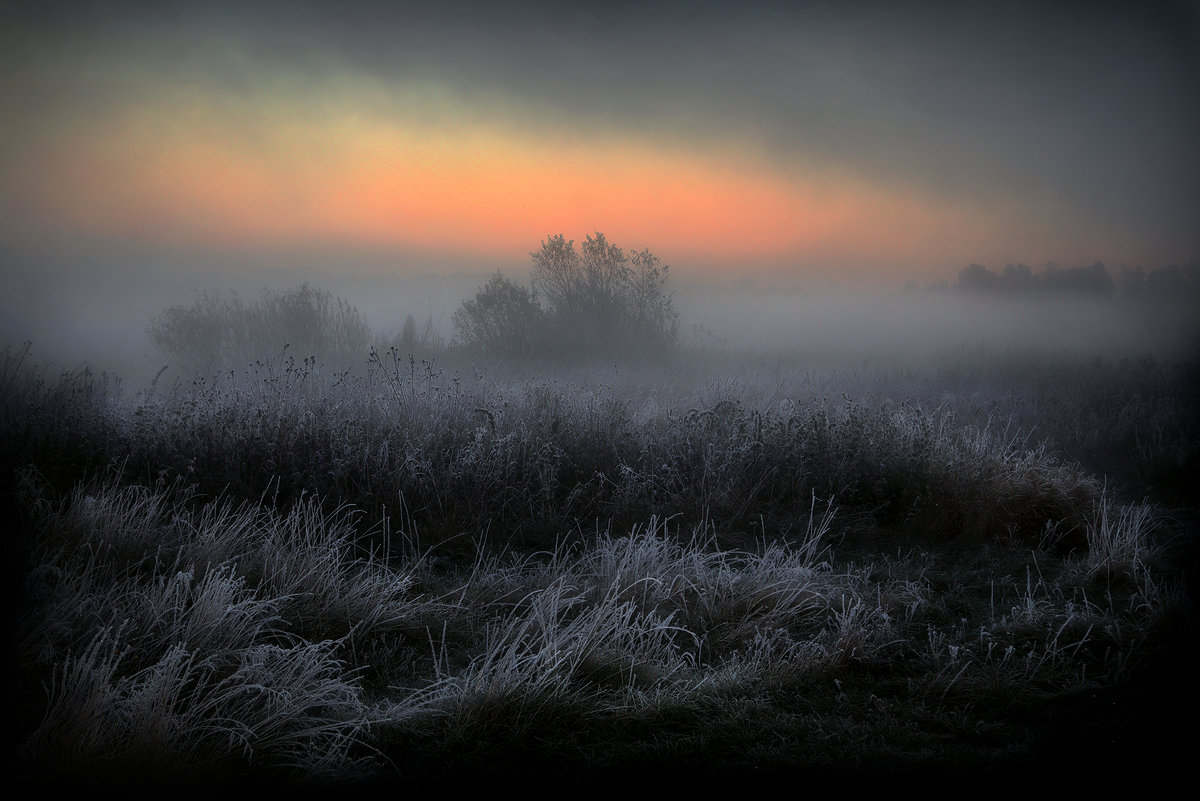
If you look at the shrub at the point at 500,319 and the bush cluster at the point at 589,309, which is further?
the shrub at the point at 500,319

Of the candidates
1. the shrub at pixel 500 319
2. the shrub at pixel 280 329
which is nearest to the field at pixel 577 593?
the shrub at pixel 280 329

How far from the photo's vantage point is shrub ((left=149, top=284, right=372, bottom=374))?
994cm

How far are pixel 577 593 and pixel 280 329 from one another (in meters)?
9.73

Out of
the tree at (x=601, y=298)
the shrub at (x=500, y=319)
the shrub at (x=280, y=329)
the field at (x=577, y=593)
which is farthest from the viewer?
the shrub at (x=500, y=319)

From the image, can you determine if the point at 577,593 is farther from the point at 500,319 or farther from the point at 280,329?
the point at 280,329

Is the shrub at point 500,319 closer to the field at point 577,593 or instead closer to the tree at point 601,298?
the tree at point 601,298

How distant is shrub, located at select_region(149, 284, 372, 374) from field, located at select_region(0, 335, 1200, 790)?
4.35 meters

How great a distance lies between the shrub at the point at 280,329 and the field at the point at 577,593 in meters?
4.35

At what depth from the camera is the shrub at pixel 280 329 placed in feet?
32.6

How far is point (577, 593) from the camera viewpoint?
10.0 ft

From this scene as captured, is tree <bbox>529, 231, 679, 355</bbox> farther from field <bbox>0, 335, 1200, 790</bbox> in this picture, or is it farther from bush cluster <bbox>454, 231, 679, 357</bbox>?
field <bbox>0, 335, 1200, 790</bbox>

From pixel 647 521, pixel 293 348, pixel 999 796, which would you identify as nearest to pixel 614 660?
pixel 999 796

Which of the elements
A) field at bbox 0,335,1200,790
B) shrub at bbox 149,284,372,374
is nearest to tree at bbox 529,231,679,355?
shrub at bbox 149,284,372,374

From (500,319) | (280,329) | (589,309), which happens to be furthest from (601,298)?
(280,329)
